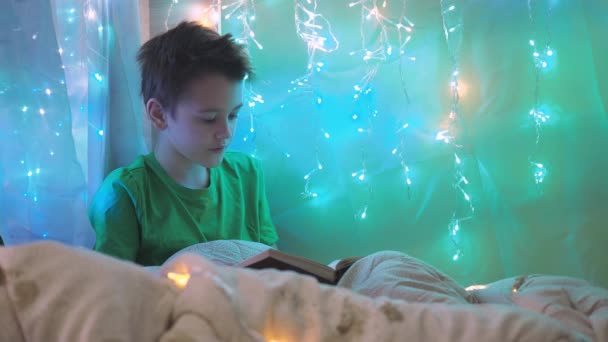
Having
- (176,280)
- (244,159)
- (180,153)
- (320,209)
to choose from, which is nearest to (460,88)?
(320,209)

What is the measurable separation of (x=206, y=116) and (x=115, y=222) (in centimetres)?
36

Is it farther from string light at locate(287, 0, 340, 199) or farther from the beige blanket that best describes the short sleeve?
the beige blanket

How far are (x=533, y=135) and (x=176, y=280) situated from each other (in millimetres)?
1214

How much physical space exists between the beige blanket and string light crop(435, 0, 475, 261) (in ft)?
3.09

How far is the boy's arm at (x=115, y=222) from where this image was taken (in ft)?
4.33

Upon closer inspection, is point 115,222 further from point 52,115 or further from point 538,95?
point 538,95

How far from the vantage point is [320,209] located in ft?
5.41

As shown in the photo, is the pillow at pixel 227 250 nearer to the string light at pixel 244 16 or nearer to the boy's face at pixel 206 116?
the boy's face at pixel 206 116

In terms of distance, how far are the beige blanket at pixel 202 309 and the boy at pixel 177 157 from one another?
73 centimetres

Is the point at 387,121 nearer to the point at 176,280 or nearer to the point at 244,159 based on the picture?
the point at 244,159

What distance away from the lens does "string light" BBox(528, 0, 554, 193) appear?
152cm

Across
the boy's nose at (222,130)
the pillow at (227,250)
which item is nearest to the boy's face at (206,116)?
the boy's nose at (222,130)

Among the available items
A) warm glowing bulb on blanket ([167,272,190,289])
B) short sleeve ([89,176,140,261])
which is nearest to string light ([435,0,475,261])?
short sleeve ([89,176,140,261])

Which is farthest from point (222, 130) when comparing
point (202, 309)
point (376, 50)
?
point (202, 309)
